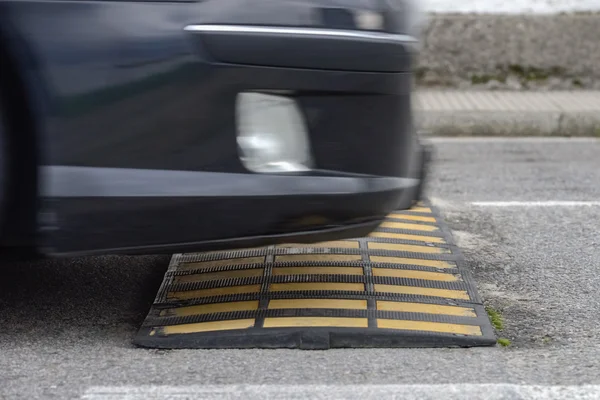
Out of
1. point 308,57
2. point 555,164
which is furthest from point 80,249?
point 555,164

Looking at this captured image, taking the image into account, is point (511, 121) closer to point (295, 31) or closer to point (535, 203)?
point (535, 203)

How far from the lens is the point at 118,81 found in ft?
9.75

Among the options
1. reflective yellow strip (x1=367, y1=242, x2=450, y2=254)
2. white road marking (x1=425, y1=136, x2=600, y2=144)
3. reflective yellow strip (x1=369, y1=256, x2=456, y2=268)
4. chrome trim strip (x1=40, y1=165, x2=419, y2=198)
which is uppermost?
chrome trim strip (x1=40, y1=165, x2=419, y2=198)

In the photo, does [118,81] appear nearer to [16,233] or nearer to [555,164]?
[16,233]

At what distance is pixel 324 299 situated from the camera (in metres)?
3.57

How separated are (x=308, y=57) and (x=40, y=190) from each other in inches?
36.0

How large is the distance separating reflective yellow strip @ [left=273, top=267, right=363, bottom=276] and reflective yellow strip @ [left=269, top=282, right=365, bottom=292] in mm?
138

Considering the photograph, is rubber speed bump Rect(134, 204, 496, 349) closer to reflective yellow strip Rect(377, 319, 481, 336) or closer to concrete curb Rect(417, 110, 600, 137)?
reflective yellow strip Rect(377, 319, 481, 336)

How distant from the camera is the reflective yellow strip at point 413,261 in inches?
160

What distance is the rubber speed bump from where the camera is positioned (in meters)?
3.23

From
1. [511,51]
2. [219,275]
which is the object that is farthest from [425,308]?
[511,51]

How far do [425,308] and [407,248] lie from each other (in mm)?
776

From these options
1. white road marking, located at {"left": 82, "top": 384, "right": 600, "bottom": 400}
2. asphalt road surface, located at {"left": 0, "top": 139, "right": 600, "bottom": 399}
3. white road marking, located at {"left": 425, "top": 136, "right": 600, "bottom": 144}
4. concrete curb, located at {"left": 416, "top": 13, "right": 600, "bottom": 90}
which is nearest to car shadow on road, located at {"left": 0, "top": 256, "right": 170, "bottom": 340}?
asphalt road surface, located at {"left": 0, "top": 139, "right": 600, "bottom": 399}

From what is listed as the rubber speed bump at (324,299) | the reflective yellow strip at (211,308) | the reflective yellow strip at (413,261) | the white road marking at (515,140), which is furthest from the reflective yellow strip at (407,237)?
the white road marking at (515,140)
